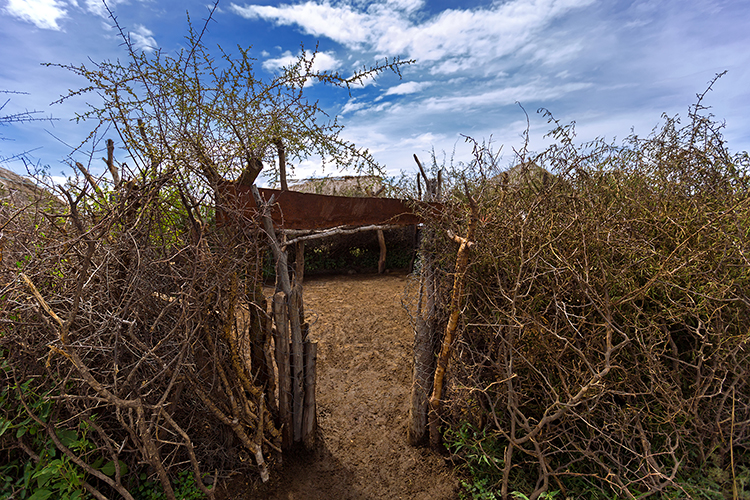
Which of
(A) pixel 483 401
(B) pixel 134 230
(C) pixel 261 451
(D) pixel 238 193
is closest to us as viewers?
(B) pixel 134 230

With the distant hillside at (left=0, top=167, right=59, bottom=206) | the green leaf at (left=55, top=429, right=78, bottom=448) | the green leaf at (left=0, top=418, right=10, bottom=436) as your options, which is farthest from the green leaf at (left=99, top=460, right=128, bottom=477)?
the distant hillside at (left=0, top=167, right=59, bottom=206)

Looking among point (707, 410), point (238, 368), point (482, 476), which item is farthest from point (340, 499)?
point (707, 410)

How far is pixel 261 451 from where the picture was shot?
9.73 feet

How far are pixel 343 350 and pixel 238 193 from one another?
10.9 feet

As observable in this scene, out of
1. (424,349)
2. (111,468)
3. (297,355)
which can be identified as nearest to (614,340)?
(424,349)

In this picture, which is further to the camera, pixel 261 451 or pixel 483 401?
pixel 483 401

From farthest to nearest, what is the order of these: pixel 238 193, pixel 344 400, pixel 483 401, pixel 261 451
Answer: pixel 344 400 → pixel 483 401 → pixel 261 451 → pixel 238 193

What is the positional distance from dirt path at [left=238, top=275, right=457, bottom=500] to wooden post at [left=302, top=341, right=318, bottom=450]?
17 cm

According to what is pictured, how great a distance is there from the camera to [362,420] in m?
4.02

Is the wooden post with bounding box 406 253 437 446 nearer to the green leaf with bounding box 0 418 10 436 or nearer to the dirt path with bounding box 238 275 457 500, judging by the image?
the dirt path with bounding box 238 275 457 500

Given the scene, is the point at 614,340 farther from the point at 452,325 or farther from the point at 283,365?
the point at 283,365

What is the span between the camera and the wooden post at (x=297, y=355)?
3.12 meters

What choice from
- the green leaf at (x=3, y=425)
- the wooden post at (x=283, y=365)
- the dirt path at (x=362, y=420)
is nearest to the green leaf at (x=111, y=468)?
the green leaf at (x=3, y=425)

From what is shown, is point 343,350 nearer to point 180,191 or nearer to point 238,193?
point 238,193
